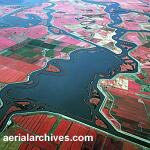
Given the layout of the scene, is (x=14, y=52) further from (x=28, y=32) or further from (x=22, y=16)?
(x=22, y=16)

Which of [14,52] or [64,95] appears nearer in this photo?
[64,95]

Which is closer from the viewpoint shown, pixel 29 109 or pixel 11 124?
pixel 11 124

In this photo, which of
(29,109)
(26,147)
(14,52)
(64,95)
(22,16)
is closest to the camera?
(26,147)

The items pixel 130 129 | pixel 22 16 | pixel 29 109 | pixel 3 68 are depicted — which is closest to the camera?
pixel 130 129

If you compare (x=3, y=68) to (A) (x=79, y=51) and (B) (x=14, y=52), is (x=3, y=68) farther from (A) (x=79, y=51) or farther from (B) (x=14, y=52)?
(A) (x=79, y=51)

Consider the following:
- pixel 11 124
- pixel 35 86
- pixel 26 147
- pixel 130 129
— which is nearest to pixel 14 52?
pixel 35 86

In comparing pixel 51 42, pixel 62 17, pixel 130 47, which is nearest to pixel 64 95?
pixel 51 42

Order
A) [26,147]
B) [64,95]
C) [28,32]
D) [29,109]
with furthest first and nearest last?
1. [28,32]
2. [64,95]
3. [29,109]
4. [26,147]

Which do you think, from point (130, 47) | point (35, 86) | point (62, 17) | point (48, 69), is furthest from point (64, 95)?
point (62, 17)

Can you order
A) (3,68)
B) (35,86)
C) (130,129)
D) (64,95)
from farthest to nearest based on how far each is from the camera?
(3,68) → (35,86) → (64,95) → (130,129)
